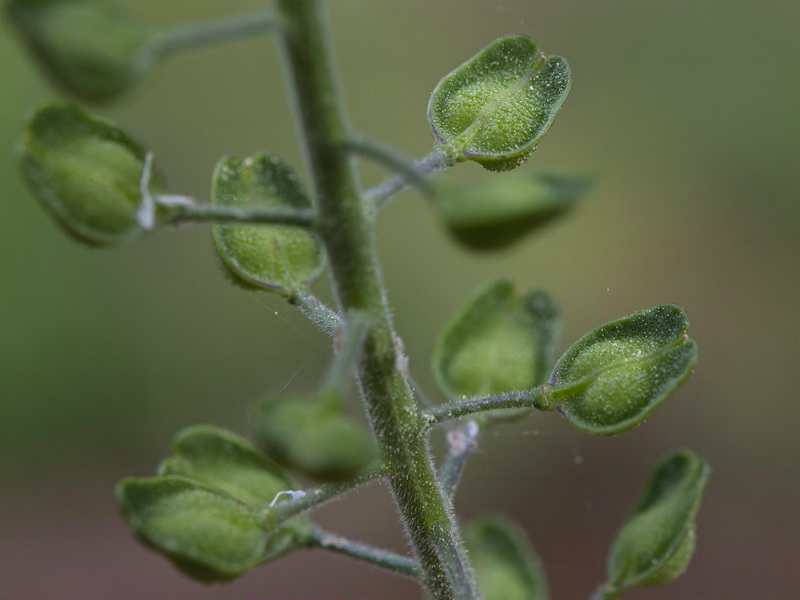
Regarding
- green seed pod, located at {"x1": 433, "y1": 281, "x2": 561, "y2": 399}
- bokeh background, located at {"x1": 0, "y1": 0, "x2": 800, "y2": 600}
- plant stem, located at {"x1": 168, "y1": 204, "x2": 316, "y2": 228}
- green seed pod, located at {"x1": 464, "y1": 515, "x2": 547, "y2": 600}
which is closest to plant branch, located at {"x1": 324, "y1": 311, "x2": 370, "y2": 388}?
plant stem, located at {"x1": 168, "y1": 204, "x2": 316, "y2": 228}

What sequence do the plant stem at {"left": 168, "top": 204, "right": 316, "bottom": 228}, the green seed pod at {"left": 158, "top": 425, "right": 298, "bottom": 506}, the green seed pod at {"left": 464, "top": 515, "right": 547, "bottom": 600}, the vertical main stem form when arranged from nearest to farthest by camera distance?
1. the vertical main stem
2. the plant stem at {"left": 168, "top": 204, "right": 316, "bottom": 228}
3. the green seed pod at {"left": 158, "top": 425, "right": 298, "bottom": 506}
4. the green seed pod at {"left": 464, "top": 515, "right": 547, "bottom": 600}

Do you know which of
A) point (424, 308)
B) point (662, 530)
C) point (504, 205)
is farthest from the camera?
point (424, 308)

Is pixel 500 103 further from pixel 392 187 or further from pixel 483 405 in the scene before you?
pixel 483 405

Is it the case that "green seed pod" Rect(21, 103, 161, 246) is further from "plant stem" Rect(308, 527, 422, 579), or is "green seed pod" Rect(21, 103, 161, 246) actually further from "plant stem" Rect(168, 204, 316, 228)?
"plant stem" Rect(308, 527, 422, 579)

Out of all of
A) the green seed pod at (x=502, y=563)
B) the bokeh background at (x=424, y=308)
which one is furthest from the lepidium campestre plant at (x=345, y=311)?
the bokeh background at (x=424, y=308)

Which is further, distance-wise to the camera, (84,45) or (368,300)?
(368,300)

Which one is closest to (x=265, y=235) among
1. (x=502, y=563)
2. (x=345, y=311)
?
(x=345, y=311)

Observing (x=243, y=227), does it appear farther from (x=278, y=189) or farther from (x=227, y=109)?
(x=227, y=109)
